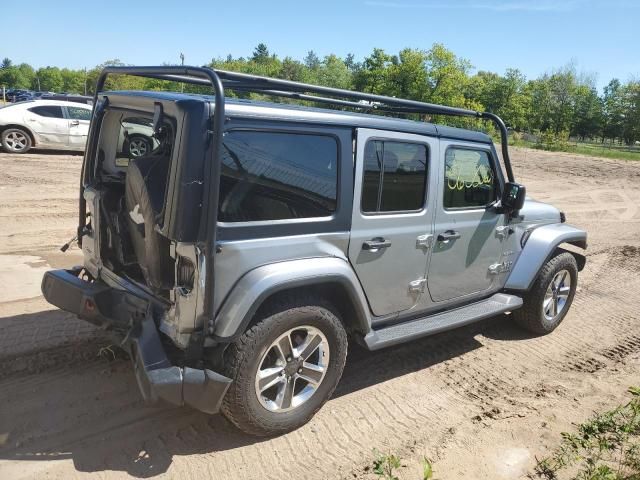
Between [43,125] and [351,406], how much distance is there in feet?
43.6

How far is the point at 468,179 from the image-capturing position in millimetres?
4301

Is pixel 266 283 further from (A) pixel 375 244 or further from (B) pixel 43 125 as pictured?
(B) pixel 43 125

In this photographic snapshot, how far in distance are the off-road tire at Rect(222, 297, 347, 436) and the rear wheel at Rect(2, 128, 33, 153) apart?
43.2 feet

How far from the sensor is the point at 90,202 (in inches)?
147

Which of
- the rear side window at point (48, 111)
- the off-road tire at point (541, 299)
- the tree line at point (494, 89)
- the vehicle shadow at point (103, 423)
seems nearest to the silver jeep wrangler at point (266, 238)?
the vehicle shadow at point (103, 423)

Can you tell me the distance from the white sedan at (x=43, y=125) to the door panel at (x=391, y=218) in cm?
1283

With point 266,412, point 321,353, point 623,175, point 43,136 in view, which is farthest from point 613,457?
point 623,175

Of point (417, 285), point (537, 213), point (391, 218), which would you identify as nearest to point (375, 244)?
point (391, 218)

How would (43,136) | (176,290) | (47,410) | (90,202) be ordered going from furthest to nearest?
(43,136) → (90,202) → (47,410) → (176,290)

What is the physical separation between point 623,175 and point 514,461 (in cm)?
2157

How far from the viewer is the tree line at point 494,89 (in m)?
37.2

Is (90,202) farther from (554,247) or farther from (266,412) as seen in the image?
(554,247)

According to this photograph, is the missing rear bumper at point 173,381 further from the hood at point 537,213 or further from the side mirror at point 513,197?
the hood at point 537,213

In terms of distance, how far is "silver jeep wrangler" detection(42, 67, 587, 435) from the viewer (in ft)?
9.21
